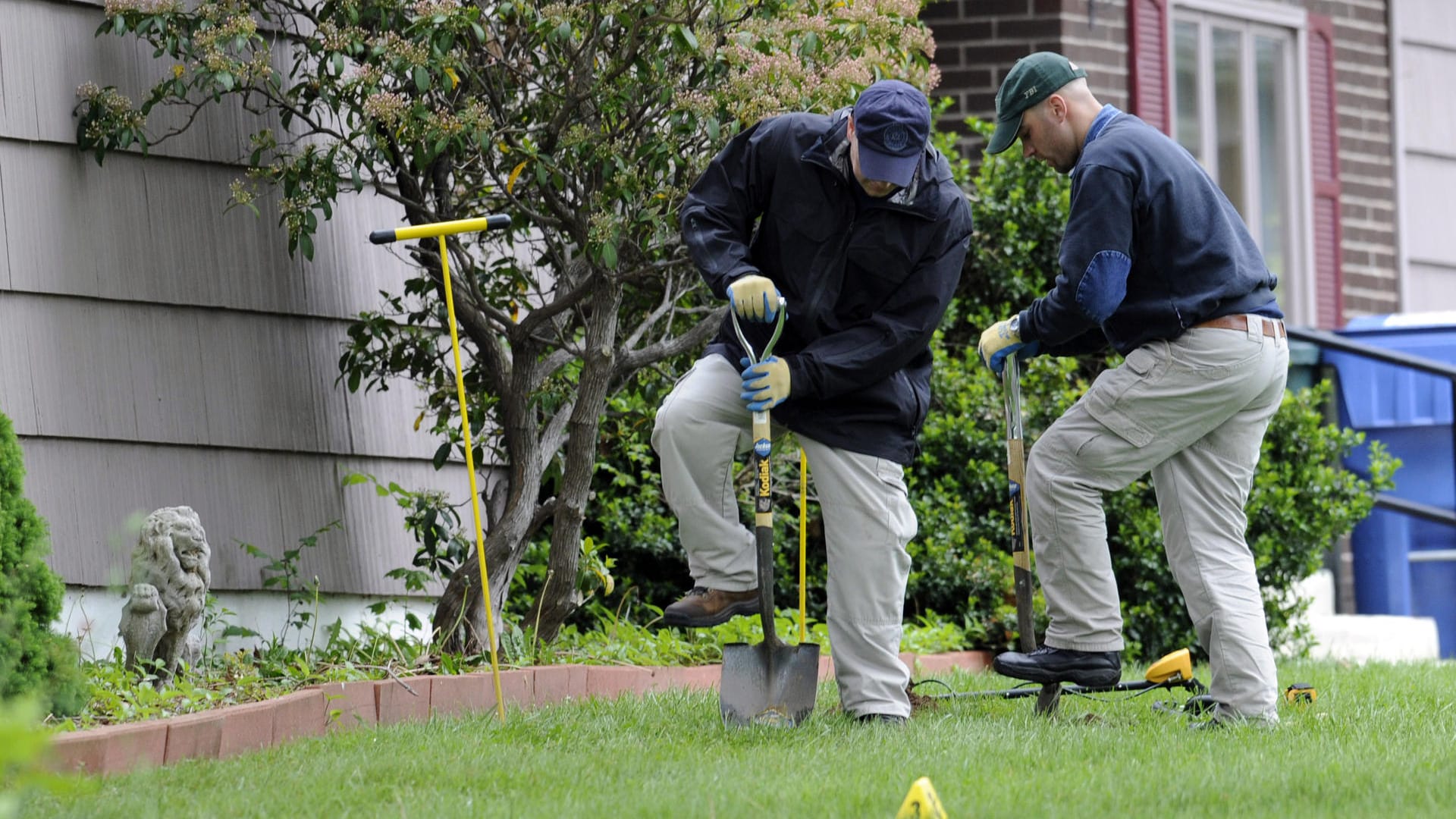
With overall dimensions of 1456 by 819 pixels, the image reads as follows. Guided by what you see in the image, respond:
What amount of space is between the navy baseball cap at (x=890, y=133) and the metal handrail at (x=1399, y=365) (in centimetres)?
482

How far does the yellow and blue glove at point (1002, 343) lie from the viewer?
4.74 meters

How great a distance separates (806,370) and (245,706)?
1702mm

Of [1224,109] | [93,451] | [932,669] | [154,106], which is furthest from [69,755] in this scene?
[1224,109]

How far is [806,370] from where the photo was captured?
14.7 ft

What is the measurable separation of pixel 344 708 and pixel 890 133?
219 centimetres

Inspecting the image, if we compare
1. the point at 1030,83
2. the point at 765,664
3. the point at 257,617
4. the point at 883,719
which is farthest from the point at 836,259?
the point at 257,617

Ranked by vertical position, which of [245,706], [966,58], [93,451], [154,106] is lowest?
[245,706]

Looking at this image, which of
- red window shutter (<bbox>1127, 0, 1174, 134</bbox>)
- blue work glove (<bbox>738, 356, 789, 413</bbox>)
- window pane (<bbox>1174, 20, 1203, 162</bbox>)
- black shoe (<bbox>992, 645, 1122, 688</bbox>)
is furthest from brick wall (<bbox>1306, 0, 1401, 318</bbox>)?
blue work glove (<bbox>738, 356, 789, 413</bbox>)

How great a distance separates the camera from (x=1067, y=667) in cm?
465

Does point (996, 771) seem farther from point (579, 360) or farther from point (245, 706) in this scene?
point (579, 360)

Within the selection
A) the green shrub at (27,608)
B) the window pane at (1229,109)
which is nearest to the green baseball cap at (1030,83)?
the green shrub at (27,608)

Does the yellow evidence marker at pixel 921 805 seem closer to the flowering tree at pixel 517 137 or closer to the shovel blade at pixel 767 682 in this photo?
the shovel blade at pixel 767 682

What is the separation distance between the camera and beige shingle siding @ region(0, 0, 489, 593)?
5055mm

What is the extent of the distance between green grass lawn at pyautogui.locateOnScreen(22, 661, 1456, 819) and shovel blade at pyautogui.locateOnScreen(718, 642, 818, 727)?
110 millimetres
